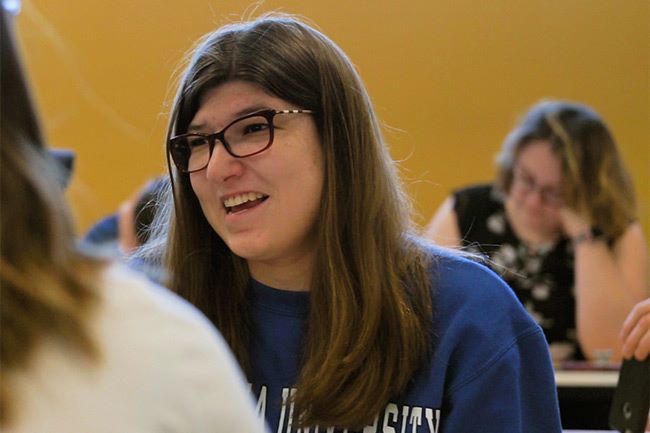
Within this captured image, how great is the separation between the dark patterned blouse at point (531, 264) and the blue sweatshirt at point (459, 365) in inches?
55.3

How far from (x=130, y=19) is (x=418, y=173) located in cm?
140

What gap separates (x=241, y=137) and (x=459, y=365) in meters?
0.48

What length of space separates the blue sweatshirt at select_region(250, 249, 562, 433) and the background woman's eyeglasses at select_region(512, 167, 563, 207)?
1.65 m

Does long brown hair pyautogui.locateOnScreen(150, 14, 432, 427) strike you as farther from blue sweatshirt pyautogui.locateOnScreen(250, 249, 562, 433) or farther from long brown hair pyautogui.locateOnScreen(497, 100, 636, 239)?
long brown hair pyautogui.locateOnScreen(497, 100, 636, 239)

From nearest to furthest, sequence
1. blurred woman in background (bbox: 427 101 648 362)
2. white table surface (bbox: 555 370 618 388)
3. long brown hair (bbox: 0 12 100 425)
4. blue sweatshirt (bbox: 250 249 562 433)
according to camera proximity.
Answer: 1. long brown hair (bbox: 0 12 100 425)
2. blue sweatshirt (bbox: 250 249 562 433)
3. white table surface (bbox: 555 370 618 388)
4. blurred woman in background (bbox: 427 101 648 362)

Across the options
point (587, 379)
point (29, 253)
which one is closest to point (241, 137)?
point (29, 253)

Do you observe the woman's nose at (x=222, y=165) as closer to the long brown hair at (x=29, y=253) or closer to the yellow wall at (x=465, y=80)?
the long brown hair at (x=29, y=253)

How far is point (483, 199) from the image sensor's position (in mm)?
3244

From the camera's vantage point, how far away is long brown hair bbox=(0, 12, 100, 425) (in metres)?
0.66

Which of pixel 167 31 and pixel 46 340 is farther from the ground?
pixel 167 31

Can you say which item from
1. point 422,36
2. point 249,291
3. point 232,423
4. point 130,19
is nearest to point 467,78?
point 422,36

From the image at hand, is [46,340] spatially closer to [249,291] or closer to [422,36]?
[249,291]

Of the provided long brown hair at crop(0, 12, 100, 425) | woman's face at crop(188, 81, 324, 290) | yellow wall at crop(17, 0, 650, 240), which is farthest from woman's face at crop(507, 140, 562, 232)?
long brown hair at crop(0, 12, 100, 425)

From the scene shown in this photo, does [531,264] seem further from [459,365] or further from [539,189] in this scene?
[459,365]
